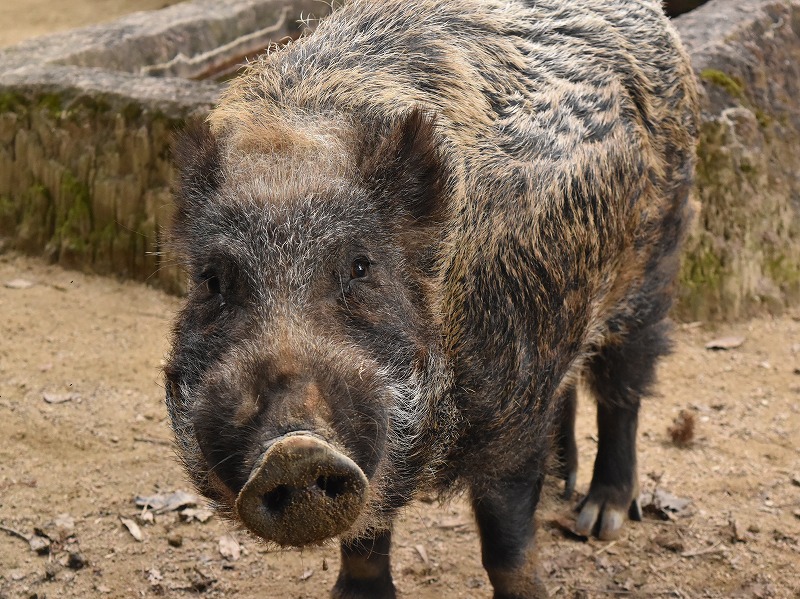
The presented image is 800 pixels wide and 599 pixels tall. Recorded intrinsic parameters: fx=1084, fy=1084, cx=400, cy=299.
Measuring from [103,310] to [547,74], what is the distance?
3655 mm

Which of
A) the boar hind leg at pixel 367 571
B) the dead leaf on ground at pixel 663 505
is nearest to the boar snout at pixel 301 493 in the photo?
the boar hind leg at pixel 367 571

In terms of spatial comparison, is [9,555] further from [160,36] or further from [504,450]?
[160,36]

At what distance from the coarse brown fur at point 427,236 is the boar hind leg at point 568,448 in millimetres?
728

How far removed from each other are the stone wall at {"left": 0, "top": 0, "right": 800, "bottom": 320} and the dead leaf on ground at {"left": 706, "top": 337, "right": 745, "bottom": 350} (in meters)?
0.23

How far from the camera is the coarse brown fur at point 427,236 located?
306 centimetres

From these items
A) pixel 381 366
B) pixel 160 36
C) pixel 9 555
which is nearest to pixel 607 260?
pixel 381 366

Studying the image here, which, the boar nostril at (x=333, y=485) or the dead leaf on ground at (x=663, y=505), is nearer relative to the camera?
the boar nostril at (x=333, y=485)

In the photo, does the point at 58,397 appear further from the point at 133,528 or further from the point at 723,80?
the point at 723,80

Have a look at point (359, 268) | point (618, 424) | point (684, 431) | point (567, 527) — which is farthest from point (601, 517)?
point (359, 268)

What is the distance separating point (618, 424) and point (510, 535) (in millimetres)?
1377

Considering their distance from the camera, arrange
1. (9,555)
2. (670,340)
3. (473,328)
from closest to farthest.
Answer: (473,328) < (9,555) < (670,340)

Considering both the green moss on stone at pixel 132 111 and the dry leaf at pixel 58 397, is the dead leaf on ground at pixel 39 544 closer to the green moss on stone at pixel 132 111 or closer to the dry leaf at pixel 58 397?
the dry leaf at pixel 58 397

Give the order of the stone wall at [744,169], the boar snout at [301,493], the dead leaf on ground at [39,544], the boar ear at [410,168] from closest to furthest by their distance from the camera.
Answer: the boar snout at [301,493] < the boar ear at [410,168] < the dead leaf on ground at [39,544] < the stone wall at [744,169]

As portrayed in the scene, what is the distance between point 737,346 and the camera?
22.4ft
